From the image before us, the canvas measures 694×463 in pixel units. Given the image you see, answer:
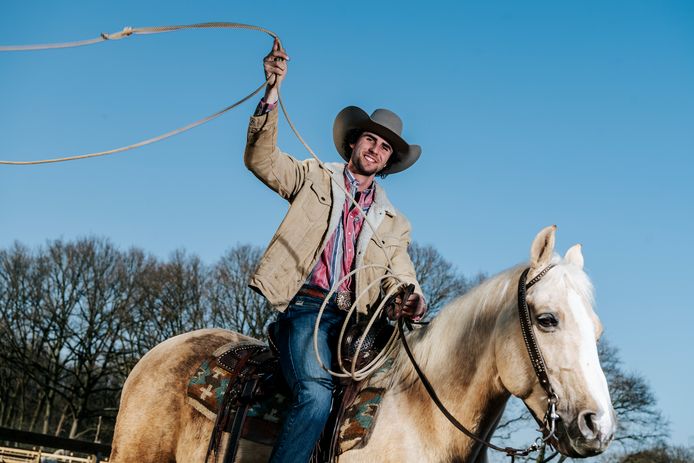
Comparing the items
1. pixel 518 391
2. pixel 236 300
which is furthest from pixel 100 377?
pixel 518 391

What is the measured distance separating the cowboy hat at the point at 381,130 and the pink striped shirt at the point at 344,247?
430mm

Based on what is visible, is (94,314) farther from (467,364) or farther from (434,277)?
(467,364)

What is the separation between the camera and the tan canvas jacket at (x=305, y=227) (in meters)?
4.82

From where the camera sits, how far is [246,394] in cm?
505

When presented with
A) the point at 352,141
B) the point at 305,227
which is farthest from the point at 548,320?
the point at 352,141

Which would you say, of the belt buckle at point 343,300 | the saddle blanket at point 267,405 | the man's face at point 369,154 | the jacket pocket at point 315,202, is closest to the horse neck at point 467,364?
the saddle blanket at point 267,405

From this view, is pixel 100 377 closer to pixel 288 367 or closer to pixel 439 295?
pixel 439 295

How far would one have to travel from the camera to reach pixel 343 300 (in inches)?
196

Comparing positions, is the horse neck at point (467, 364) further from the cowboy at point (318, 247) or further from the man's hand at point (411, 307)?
the cowboy at point (318, 247)

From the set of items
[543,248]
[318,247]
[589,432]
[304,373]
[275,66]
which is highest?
[275,66]

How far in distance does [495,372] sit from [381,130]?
2193mm

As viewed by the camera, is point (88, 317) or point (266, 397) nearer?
point (266, 397)

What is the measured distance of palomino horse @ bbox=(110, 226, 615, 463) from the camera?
3.58 metres

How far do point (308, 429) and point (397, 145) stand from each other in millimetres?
2397
